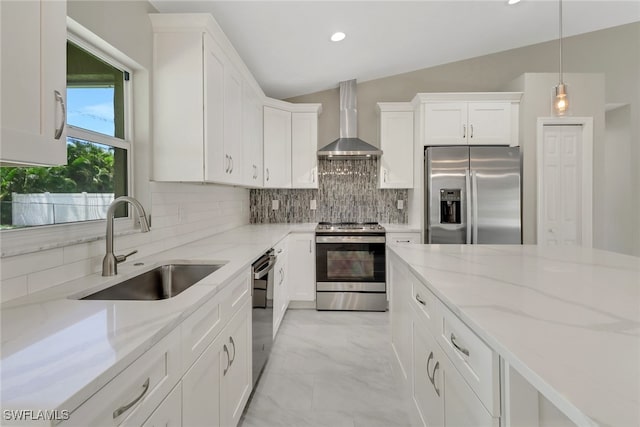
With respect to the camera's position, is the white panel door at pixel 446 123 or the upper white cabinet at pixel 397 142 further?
the upper white cabinet at pixel 397 142

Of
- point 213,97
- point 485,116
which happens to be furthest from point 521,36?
point 213,97

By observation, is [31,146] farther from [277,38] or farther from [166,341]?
[277,38]

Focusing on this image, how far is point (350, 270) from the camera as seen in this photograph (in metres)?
3.59

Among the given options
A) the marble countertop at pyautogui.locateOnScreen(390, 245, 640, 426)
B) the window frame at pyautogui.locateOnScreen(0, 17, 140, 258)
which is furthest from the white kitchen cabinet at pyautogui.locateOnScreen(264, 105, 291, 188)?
the marble countertop at pyautogui.locateOnScreen(390, 245, 640, 426)

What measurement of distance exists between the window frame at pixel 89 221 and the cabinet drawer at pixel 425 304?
1.50 metres

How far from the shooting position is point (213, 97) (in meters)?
2.11

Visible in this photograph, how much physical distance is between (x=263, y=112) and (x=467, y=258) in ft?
9.33

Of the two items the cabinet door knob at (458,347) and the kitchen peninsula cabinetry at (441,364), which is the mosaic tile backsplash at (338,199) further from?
the cabinet door knob at (458,347)

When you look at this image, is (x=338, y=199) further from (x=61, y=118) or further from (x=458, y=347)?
(x=61, y=118)

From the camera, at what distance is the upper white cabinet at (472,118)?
3.57m

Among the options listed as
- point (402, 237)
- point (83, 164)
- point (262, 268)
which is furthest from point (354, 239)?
point (83, 164)

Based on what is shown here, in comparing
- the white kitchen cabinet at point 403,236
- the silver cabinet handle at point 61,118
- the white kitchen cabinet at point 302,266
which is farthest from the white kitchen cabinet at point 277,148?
the silver cabinet handle at point 61,118

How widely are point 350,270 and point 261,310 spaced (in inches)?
63.9

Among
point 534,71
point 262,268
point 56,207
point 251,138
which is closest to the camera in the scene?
point 56,207
